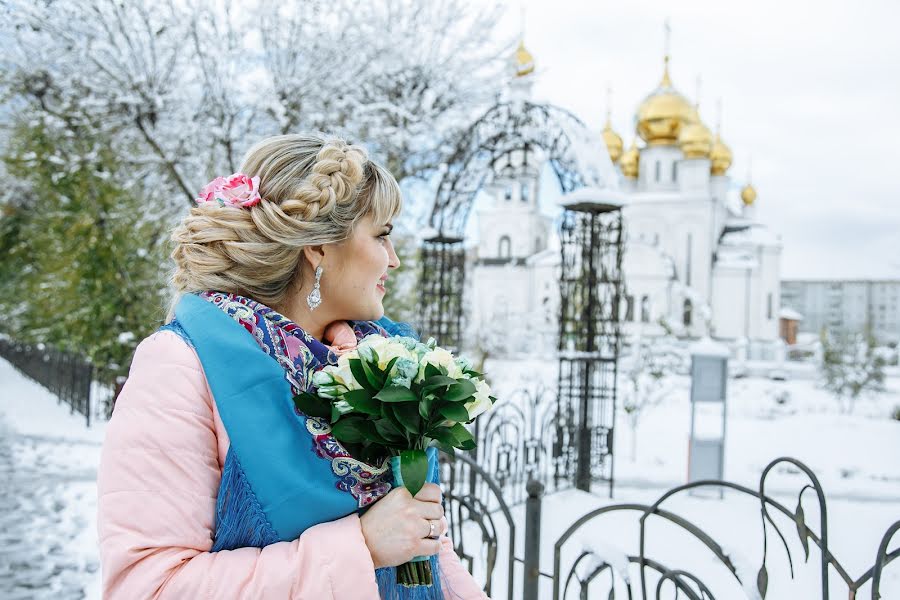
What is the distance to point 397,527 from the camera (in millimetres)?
1285

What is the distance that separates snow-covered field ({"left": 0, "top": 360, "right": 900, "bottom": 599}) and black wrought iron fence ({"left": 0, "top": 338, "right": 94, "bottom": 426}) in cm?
30

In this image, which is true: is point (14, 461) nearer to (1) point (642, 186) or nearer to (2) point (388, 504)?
(2) point (388, 504)

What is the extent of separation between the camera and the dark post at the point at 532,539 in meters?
2.47

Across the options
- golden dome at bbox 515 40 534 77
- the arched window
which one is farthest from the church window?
golden dome at bbox 515 40 534 77

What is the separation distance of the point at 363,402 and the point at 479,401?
250 mm

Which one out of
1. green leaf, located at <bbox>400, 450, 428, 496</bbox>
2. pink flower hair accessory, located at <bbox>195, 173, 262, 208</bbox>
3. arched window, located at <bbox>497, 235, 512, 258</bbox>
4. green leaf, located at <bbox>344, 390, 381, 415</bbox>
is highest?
arched window, located at <bbox>497, 235, 512, 258</bbox>

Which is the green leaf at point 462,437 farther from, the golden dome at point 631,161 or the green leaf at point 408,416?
the golden dome at point 631,161

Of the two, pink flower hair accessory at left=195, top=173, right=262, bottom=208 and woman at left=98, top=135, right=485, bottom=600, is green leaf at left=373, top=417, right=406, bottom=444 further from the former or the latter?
pink flower hair accessory at left=195, top=173, right=262, bottom=208

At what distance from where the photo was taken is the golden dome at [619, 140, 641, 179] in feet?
148

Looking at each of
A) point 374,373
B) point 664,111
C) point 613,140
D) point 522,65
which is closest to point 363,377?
point 374,373

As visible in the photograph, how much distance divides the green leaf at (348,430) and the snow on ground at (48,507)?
12.1ft

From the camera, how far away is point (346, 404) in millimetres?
1240

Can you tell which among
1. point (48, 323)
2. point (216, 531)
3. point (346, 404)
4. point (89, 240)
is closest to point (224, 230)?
point (346, 404)

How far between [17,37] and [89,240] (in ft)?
11.8
